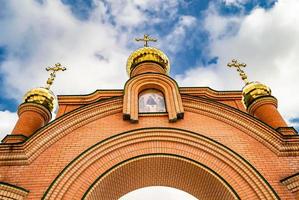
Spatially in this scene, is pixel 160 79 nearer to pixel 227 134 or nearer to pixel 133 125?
pixel 133 125

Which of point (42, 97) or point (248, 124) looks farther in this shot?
point (42, 97)

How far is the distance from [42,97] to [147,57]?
374 cm

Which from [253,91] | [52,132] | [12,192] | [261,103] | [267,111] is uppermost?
A: [253,91]

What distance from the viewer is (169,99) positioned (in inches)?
321

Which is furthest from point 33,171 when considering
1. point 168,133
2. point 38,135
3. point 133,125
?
point 168,133

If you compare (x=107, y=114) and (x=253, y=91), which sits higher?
(x=253, y=91)

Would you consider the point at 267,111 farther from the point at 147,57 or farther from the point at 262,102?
the point at 147,57

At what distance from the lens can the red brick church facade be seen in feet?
21.0

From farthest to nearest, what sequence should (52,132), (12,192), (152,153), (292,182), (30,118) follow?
(30,118) < (52,132) < (152,153) < (292,182) < (12,192)

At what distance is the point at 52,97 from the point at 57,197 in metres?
4.78

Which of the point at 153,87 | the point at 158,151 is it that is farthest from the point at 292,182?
the point at 153,87

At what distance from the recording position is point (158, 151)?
6941 millimetres

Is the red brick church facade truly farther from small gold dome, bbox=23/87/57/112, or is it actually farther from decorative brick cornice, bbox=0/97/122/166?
small gold dome, bbox=23/87/57/112

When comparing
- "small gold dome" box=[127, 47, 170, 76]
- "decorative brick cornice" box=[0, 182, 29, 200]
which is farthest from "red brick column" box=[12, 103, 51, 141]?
"small gold dome" box=[127, 47, 170, 76]
